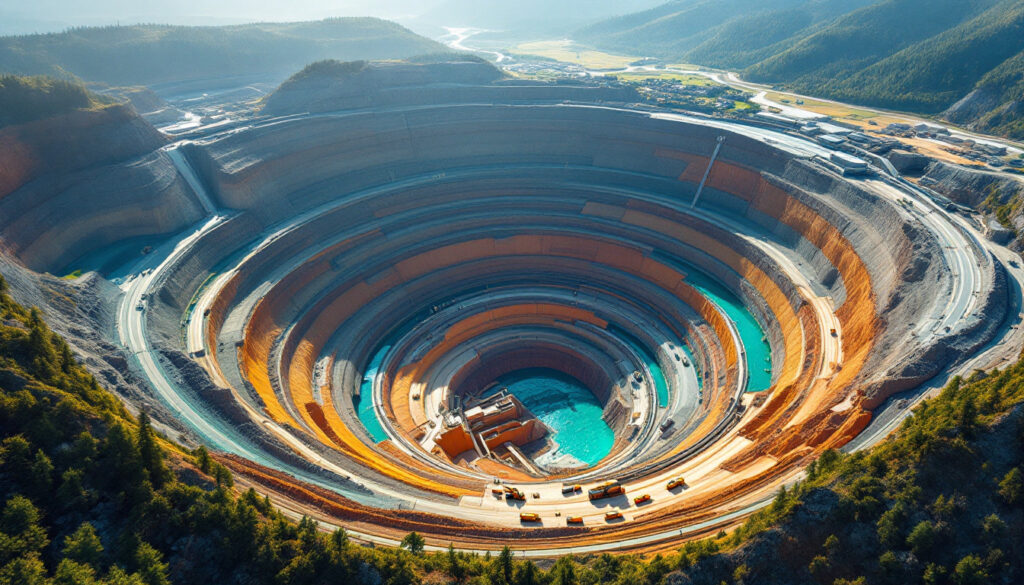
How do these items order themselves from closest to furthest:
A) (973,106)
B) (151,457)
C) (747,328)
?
(151,457), (747,328), (973,106)

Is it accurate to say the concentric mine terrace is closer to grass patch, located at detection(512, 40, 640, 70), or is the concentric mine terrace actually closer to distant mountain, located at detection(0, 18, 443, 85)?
distant mountain, located at detection(0, 18, 443, 85)

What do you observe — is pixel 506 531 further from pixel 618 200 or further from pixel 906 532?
pixel 618 200

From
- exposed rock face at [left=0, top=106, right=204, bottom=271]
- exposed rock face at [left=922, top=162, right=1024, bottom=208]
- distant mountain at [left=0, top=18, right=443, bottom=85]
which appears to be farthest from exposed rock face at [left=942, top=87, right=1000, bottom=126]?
distant mountain at [left=0, top=18, right=443, bottom=85]

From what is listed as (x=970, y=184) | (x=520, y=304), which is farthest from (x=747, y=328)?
(x=970, y=184)

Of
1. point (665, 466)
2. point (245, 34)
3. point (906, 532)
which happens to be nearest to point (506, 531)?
point (665, 466)

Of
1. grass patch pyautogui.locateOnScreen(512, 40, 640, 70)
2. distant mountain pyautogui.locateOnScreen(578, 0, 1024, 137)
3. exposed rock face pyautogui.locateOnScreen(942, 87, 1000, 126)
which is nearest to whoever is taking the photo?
exposed rock face pyautogui.locateOnScreen(942, 87, 1000, 126)

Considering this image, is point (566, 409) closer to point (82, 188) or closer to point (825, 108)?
point (82, 188)
